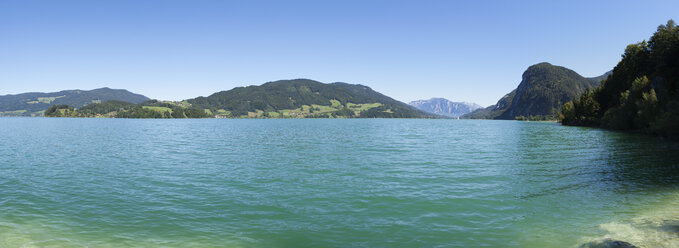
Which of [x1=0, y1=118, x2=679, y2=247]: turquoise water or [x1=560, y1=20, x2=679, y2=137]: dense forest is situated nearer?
[x1=0, y1=118, x2=679, y2=247]: turquoise water

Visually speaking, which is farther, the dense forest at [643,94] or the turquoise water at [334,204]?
the dense forest at [643,94]

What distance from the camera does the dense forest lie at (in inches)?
2654

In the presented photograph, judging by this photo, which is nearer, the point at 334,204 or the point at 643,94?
the point at 334,204

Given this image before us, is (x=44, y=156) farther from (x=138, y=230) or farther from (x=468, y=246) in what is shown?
(x=468, y=246)

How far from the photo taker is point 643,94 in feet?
246

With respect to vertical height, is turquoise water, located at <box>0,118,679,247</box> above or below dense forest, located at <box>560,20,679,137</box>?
below

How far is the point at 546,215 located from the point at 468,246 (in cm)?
683

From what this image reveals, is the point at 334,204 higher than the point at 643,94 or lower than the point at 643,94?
lower

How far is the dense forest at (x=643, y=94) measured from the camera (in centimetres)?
6740

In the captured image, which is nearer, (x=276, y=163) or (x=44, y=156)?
(x=276, y=163)

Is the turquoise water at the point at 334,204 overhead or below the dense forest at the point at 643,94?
below

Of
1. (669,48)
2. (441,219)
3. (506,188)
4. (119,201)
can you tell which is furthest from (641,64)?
(119,201)

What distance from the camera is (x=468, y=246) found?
44.7ft

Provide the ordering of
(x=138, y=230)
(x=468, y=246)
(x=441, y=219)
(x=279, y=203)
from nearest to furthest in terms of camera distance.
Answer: (x=468, y=246), (x=138, y=230), (x=441, y=219), (x=279, y=203)
